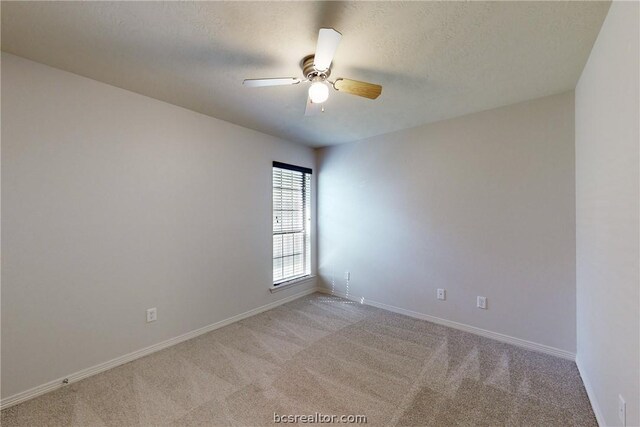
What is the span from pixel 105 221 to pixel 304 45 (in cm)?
207

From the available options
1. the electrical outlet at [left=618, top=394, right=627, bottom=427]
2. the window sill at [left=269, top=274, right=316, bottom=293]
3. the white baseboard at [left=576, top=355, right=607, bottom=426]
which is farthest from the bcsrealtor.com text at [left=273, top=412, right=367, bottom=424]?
the window sill at [left=269, top=274, right=316, bottom=293]

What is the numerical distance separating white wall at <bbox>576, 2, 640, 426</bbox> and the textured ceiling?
265 millimetres

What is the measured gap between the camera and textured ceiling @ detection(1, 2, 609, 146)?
141 cm

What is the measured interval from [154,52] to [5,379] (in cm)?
238

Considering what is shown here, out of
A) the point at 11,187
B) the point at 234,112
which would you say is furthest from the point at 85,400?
the point at 234,112

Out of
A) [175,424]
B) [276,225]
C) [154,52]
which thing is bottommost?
[175,424]

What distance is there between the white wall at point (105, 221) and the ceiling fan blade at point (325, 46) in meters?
1.75

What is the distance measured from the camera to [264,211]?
3482mm

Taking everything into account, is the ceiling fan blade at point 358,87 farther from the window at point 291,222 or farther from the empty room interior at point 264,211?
the window at point 291,222

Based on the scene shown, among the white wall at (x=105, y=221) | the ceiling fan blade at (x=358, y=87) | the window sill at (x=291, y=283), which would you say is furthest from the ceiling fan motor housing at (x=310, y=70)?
the window sill at (x=291, y=283)

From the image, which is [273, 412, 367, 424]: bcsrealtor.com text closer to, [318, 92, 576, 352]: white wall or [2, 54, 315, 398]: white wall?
[2, 54, 315, 398]: white wall

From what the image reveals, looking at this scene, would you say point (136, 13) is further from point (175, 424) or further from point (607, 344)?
point (607, 344)

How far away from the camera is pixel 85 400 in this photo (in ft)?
5.96

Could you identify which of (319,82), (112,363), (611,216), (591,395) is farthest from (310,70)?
(591,395)
